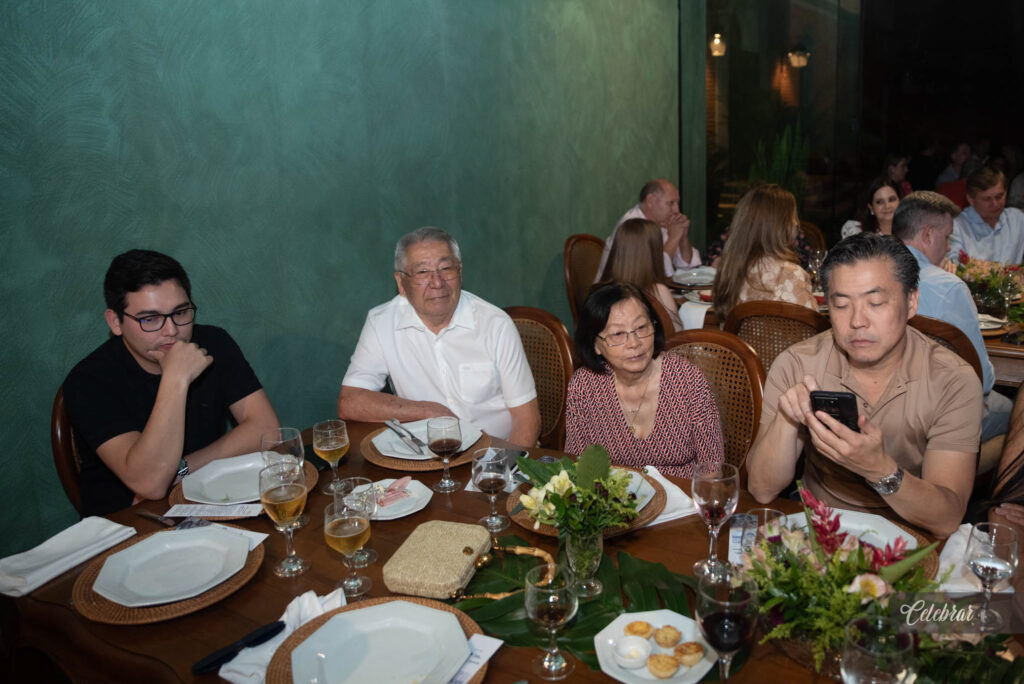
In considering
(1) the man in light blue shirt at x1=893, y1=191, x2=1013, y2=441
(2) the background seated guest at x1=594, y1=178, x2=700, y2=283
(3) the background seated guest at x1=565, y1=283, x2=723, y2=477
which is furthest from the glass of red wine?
(2) the background seated guest at x1=594, y1=178, x2=700, y2=283

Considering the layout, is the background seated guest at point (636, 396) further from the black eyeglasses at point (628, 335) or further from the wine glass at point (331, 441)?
the wine glass at point (331, 441)

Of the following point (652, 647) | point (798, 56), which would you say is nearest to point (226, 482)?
point (652, 647)

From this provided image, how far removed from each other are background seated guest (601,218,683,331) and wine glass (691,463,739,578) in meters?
2.38

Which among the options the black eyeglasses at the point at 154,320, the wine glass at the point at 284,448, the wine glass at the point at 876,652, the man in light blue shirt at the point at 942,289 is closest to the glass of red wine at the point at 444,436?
the wine glass at the point at 284,448

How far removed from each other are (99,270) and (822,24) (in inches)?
266

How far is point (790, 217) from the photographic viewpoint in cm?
356

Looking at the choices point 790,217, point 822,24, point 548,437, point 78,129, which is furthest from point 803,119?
point 78,129

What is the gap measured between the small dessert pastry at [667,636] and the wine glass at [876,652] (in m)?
0.29

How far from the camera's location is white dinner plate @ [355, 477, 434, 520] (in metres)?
1.70

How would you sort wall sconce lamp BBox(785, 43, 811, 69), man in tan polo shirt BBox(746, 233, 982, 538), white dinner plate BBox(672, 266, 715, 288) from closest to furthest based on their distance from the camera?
man in tan polo shirt BBox(746, 233, 982, 538) < white dinner plate BBox(672, 266, 715, 288) < wall sconce lamp BBox(785, 43, 811, 69)

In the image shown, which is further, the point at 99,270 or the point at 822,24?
the point at 822,24

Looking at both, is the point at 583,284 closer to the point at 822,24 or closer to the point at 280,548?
the point at 280,548

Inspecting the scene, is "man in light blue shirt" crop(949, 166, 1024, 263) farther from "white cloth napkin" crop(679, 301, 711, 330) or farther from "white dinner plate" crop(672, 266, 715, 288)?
"white cloth napkin" crop(679, 301, 711, 330)

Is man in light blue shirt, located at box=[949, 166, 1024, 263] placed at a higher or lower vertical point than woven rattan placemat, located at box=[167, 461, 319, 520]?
higher
